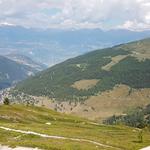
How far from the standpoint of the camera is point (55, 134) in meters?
81.5

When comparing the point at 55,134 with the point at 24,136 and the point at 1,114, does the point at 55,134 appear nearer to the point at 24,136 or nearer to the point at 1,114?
the point at 24,136

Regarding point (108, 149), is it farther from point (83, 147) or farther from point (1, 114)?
point (1, 114)

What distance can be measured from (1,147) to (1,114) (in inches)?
2005

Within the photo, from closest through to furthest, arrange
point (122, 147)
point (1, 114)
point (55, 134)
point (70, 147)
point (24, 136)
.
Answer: point (70, 147) → point (122, 147) → point (24, 136) → point (55, 134) → point (1, 114)

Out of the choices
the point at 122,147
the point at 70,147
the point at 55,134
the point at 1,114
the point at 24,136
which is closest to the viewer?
the point at 70,147

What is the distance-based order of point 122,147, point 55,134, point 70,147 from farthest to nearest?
point 55,134 < point 122,147 < point 70,147

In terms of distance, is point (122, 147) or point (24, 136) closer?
point (122, 147)

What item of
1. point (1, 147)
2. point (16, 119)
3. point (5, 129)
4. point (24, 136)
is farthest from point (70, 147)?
point (16, 119)

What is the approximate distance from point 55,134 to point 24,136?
25.8 ft

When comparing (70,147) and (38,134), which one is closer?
(70,147)

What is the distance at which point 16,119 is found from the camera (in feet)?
378

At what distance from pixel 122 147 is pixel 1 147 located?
20.8 m

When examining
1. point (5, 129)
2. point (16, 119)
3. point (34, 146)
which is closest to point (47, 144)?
A: point (34, 146)

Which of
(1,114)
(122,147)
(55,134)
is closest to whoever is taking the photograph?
(122,147)
